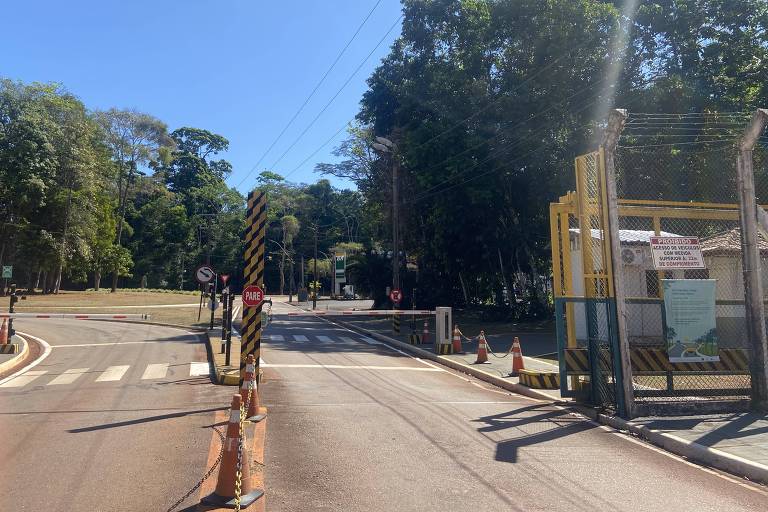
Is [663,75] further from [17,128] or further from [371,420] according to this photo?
[17,128]

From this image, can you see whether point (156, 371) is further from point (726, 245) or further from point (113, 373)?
point (726, 245)

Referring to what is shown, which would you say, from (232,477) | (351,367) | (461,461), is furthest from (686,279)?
(351,367)

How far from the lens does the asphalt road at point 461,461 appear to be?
4977mm

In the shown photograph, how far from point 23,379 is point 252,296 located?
5.61 m

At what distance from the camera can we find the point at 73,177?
5200 centimetres

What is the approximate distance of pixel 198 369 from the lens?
1393 cm

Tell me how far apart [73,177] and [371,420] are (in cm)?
5284

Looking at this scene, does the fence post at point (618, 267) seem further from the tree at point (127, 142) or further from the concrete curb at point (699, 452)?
the tree at point (127, 142)

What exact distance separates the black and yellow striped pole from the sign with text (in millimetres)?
6906

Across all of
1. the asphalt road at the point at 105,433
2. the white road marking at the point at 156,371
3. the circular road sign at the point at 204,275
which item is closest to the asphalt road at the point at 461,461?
the asphalt road at the point at 105,433

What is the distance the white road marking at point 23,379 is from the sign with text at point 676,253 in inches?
466

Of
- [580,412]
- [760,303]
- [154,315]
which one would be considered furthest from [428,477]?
[154,315]

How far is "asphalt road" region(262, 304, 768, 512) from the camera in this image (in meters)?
4.98

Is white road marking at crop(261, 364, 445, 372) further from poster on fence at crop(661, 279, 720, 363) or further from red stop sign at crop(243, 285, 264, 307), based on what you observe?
poster on fence at crop(661, 279, 720, 363)
